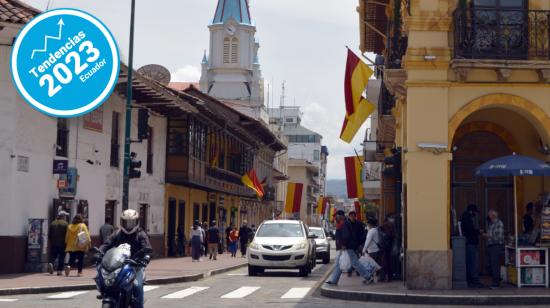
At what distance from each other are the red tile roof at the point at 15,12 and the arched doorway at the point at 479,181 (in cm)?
1168

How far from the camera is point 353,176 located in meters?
39.0

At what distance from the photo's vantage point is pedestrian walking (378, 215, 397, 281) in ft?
75.2

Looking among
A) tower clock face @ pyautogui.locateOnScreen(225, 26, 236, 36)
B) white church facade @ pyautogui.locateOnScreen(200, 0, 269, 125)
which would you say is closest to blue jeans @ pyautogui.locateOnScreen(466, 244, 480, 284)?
white church facade @ pyautogui.locateOnScreen(200, 0, 269, 125)

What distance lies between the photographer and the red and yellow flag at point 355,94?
81.5ft

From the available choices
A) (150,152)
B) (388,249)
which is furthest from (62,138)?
(388,249)

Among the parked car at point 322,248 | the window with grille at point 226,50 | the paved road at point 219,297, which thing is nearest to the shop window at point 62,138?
the paved road at point 219,297

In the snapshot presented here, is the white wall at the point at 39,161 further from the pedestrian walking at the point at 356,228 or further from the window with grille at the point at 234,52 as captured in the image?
the window with grille at the point at 234,52

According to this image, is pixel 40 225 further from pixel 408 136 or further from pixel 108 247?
pixel 108 247

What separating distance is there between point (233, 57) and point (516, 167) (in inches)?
3073

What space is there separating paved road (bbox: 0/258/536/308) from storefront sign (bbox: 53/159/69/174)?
555 cm

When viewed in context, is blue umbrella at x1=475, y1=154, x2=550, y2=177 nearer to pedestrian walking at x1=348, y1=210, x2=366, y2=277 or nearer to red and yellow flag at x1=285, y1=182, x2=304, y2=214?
pedestrian walking at x1=348, y1=210, x2=366, y2=277

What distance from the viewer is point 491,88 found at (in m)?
20.0

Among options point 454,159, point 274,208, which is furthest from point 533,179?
point 274,208

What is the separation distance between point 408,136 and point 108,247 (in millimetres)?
9490
